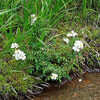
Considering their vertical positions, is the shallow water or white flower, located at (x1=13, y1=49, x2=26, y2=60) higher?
white flower, located at (x1=13, y1=49, x2=26, y2=60)

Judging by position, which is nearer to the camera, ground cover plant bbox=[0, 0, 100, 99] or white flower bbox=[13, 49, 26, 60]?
white flower bbox=[13, 49, 26, 60]

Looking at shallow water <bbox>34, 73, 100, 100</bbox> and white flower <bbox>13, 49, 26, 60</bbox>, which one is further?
shallow water <bbox>34, 73, 100, 100</bbox>

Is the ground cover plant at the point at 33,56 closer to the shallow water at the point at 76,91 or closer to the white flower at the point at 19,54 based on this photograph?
the white flower at the point at 19,54

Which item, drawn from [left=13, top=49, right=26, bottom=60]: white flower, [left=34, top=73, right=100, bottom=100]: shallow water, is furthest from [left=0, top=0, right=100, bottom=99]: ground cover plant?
[left=34, top=73, right=100, bottom=100]: shallow water

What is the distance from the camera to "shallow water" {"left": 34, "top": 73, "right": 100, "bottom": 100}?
259 centimetres

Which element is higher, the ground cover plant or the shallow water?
the ground cover plant

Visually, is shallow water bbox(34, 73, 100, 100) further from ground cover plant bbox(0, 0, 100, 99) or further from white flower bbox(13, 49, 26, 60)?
white flower bbox(13, 49, 26, 60)

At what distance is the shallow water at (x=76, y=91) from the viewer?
259cm

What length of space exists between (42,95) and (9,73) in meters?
0.53

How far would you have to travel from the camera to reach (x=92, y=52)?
326cm

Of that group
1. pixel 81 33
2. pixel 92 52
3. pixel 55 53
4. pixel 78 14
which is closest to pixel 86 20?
pixel 78 14

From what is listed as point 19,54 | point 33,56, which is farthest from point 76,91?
point 19,54

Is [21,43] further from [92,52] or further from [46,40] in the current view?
[92,52]

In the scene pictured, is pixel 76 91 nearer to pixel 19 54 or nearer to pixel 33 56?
pixel 33 56
